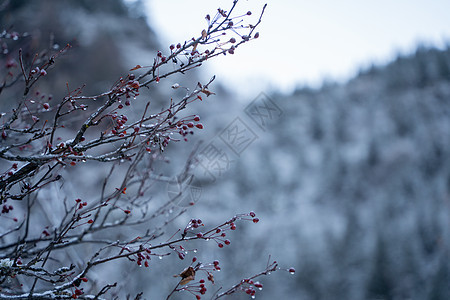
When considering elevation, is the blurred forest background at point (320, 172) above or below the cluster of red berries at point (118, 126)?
above

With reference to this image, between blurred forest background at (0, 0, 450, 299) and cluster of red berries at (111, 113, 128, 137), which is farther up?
blurred forest background at (0, 0, 450, 299)

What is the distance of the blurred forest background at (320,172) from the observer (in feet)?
28.7

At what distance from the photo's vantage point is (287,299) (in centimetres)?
879

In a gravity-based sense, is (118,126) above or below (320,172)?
below

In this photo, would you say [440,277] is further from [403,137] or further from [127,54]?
[127,54]

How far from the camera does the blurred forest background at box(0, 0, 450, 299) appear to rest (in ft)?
28.7

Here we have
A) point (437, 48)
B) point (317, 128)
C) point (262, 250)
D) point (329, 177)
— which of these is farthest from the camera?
point (437, 48)

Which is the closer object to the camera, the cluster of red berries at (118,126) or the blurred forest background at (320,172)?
the cluster of red berries at (118,126)

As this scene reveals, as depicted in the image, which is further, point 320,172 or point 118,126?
point 320,172

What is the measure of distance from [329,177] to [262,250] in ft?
16.1

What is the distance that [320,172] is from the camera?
1362 centimetres

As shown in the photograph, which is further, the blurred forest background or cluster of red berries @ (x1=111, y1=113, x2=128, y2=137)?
the blurred forest background

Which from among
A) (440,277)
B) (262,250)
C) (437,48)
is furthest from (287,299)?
(437,48)

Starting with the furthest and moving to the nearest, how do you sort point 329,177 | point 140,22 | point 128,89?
1. point 140,22
2. point 329,177
3. point 128,89
